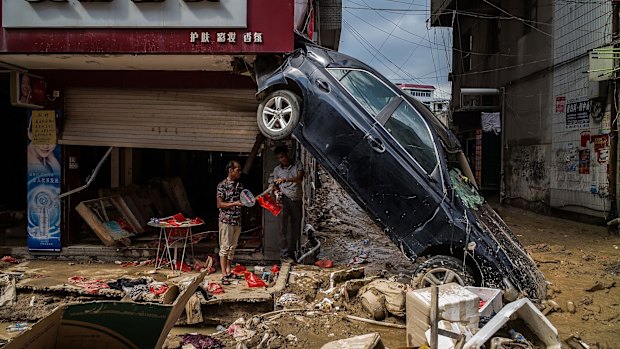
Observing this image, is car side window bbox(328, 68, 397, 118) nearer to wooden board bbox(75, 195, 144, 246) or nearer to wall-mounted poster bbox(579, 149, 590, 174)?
Answer: wooden board bbox(75, 195, 144, 246)

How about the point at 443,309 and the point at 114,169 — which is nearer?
Result: the point at 443,309

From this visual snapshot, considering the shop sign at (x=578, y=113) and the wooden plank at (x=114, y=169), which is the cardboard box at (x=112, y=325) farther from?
the shop sign at (x=578, y=113)

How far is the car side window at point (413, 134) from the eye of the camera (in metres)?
5.59

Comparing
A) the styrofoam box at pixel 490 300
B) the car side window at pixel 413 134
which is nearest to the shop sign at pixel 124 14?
the car side window at pixel 413 134

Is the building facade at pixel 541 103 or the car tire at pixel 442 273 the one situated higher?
the building facade at pixel 541 103

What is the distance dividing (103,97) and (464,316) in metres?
6.65

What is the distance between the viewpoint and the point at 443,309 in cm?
404

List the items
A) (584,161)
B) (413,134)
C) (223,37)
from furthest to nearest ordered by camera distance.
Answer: (584,161) → (223,37) → (413,134)

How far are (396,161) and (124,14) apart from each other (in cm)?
415

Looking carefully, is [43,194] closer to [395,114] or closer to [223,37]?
[223,37]

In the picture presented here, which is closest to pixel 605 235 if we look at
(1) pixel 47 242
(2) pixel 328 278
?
(2) pixel 328 278

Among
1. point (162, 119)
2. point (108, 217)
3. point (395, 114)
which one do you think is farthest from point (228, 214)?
point (108, 217)

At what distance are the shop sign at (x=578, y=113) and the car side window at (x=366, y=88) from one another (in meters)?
8.35

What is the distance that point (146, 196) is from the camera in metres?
9.75
